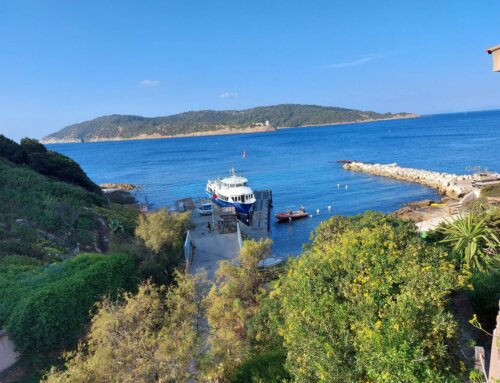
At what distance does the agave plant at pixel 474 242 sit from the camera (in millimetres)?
12717

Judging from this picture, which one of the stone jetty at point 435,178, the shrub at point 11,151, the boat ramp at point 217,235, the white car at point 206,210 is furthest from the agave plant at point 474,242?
the shrub at point 11,151

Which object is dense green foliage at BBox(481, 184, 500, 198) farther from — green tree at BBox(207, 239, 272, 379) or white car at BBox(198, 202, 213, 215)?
green tree at BBox(207, 239, 272, 379)

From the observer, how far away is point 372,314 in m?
6.85

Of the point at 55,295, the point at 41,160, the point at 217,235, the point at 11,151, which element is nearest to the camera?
the point at 55,295

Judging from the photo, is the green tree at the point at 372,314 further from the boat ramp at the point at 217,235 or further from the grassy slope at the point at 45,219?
the grassy slope at the point at 45,219

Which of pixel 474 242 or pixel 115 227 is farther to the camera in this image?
pixel 115 227

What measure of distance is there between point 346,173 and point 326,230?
50289 mm

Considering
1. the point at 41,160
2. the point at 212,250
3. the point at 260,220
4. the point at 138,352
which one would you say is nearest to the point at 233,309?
the point at 138,352

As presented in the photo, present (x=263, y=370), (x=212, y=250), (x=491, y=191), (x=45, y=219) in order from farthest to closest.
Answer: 1. (x=491, y=191)
2. (x=45, y=219)
3. (x=212, y=250)
4. (x=263, y=370)

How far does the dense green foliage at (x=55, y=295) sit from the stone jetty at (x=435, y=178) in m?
36.3

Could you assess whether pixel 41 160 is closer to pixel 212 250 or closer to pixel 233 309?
pixel 212 250

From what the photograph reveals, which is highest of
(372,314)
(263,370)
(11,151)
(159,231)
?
(11,151)

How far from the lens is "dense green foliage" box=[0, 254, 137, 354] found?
12297 mm

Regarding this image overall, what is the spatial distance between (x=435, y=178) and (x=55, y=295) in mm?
46413
